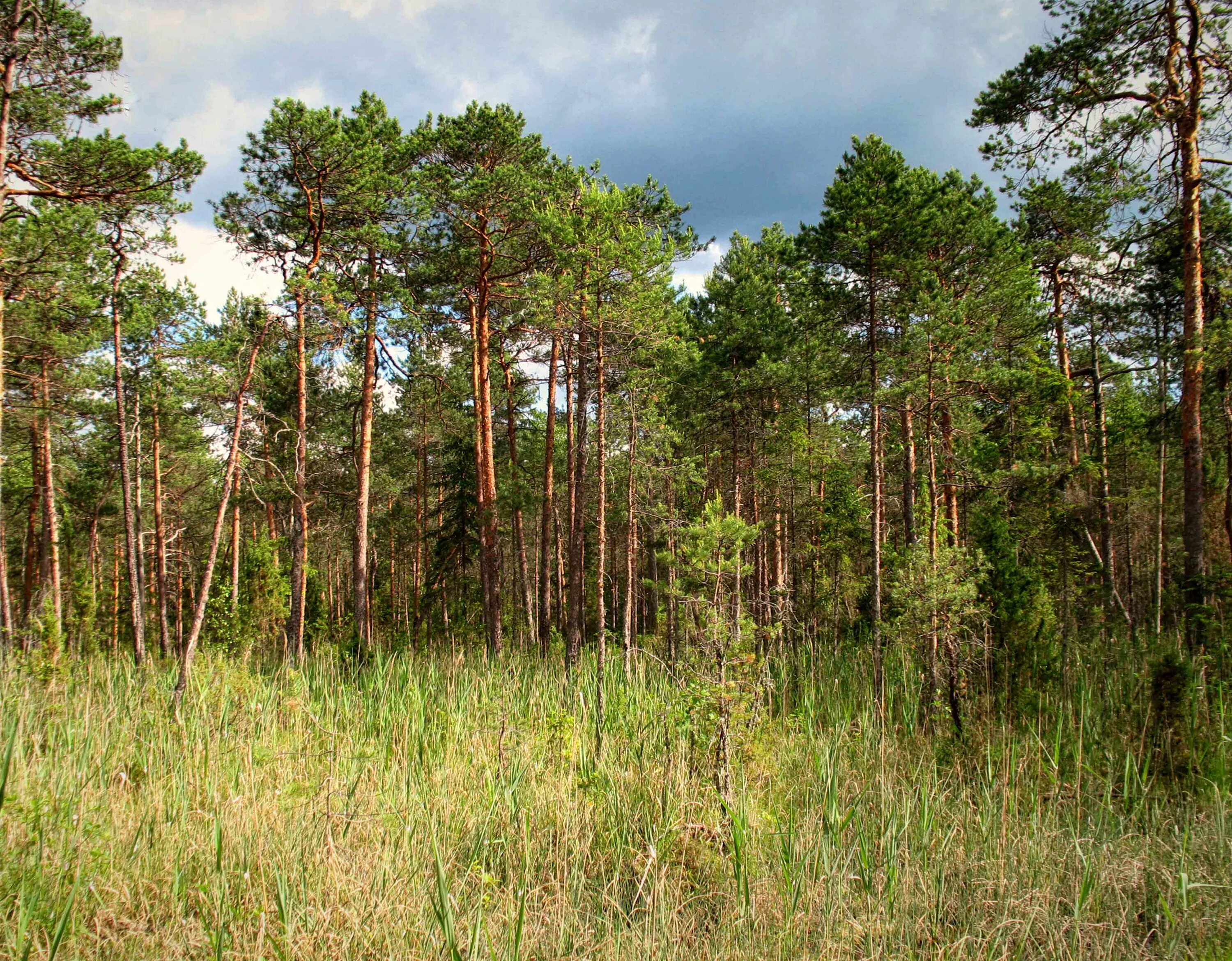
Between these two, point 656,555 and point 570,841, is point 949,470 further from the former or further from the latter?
point 570,841

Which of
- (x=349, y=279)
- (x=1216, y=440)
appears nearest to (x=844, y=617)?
(x=1216, y=440)

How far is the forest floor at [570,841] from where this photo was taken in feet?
10.4

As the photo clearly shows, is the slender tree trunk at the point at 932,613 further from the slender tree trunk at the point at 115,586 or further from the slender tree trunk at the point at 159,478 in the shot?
the slender tree trunk at the point at 115,586

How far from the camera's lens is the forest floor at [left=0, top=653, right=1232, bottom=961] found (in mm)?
3160

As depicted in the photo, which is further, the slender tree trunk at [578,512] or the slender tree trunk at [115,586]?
the slender tree trunk at [115,586]

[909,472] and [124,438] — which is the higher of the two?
[124,438]

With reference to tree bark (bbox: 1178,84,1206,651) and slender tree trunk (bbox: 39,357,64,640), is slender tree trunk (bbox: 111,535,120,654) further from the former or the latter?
tree bark (bbox: 1178,84,1206,651)

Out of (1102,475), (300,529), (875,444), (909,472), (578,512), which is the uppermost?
(875,444)

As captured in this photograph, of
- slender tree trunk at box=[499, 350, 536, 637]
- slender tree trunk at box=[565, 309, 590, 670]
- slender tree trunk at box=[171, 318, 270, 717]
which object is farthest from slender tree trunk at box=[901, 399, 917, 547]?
slender tree trunk at box=[171, 318, 270, 717]

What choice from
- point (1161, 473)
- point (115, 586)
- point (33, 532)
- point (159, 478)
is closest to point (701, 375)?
point (1161, 473)

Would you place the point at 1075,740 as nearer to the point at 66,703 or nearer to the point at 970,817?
the point at 970,817

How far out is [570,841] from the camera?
4277 millimetres

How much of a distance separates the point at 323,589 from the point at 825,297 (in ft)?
88.2

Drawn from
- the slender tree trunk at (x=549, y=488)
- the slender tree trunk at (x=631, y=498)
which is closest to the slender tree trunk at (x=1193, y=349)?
the slender tree trunk at (x=631, y=498)
